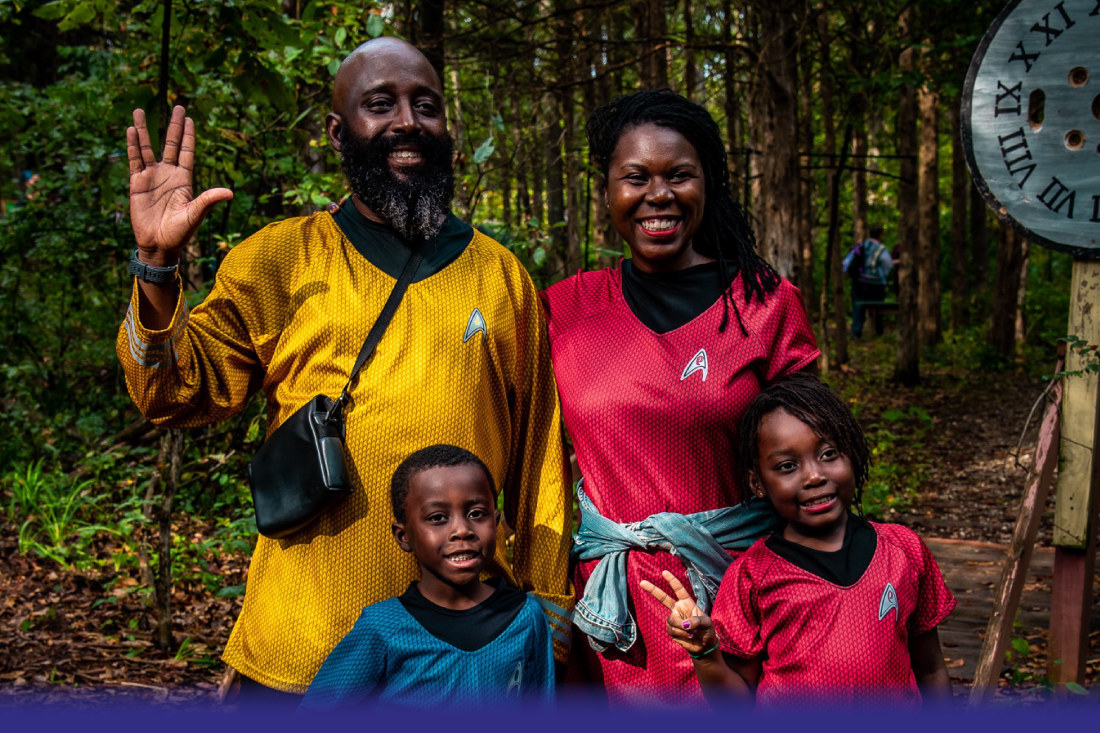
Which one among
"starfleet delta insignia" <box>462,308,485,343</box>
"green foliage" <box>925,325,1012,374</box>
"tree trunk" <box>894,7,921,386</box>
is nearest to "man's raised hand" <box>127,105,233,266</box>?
"starfleet delta insignia" <box>462,308,485,343</box>

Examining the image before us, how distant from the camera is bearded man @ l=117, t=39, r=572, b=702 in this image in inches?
91.7

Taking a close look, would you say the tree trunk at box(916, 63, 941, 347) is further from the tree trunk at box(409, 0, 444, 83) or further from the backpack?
the tree trunk at box(409, 0, 444, 83)

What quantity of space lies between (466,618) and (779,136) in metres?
4.93

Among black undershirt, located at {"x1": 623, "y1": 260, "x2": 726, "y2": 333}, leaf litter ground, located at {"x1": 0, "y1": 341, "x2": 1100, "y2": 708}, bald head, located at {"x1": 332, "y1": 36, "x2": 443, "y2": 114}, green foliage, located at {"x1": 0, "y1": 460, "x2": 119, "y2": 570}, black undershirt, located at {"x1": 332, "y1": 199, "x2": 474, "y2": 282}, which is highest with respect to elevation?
bald head, located at {"x1": 332, "y1": 36, "x2": 443, "y2": 114}

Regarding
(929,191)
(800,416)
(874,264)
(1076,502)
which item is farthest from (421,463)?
(874,264)

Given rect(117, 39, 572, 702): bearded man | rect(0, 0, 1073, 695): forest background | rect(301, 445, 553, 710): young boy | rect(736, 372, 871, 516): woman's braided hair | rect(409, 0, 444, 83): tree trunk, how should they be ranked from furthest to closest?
rect(409, 0, 444, 83): tree trunk → rect(0, 0, 1073, 695): forest background → rect(736, 372, 871, 516): woman's braided hair → rect(117, 39, 572, 702): bearded man → rect(301, 445, 553, 710): young boy

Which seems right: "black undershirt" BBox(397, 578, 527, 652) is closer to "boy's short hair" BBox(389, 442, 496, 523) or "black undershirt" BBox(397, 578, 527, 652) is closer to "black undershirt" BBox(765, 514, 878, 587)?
"boy's short hair" BBox(389, 442, 496, 523)

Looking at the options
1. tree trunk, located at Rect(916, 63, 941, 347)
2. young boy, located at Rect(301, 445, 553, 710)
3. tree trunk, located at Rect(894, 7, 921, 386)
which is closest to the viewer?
young boy, located at Rect(301, 445, 553, 710)

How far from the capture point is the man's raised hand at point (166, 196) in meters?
2.24

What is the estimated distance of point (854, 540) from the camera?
2.47m

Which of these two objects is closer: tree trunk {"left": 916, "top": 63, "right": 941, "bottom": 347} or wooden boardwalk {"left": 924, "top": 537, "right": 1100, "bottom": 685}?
wooden boardwalk {"left": 924, "top": 537, "right": 1100, "bottom": 685}

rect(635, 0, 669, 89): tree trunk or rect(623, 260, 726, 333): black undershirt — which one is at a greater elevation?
rect(635, 0, 669, 89): tree trunk

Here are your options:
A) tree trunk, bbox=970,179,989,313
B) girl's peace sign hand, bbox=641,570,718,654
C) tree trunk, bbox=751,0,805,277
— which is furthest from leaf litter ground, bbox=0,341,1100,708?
tree trunk, bbox=970,179,989,313

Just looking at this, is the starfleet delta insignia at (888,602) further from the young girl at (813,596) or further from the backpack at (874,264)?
the backpack at (874,264)
